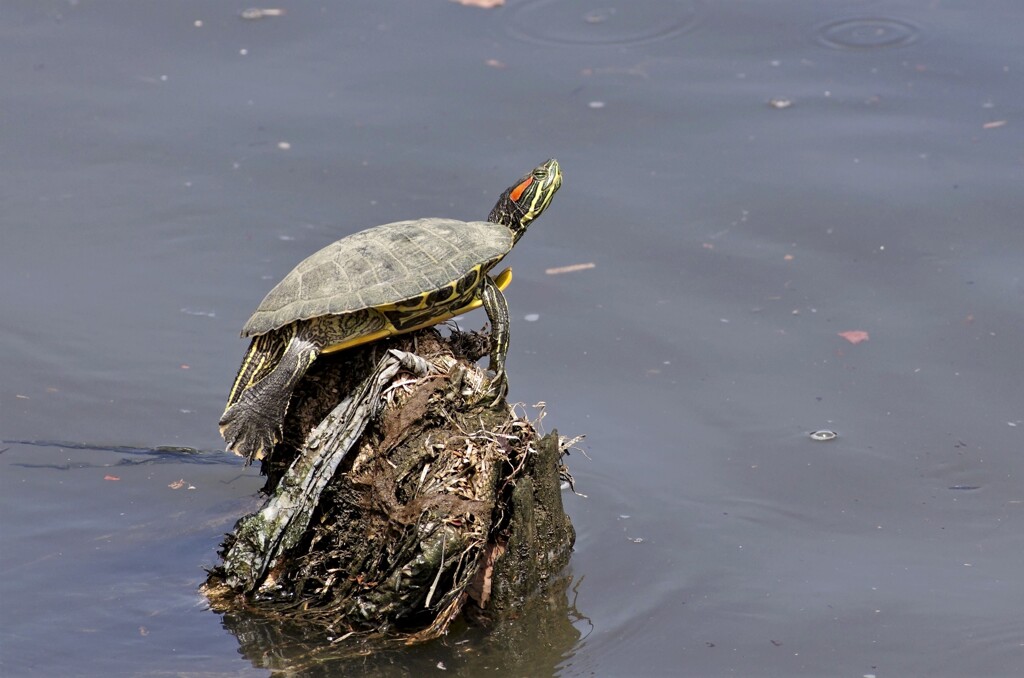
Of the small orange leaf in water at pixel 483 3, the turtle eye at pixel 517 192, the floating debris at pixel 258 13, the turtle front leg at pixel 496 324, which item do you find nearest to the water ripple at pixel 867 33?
the small orange leaf in water at pixel 483 3

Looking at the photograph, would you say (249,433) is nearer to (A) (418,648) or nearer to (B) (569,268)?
(A) (418,648)

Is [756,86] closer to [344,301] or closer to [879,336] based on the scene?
[879,336]

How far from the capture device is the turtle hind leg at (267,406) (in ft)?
16.9

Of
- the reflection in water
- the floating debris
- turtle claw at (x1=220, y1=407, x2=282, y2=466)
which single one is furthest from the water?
turtle claw at (x1=220, y1=407, x2=282, y2=466)

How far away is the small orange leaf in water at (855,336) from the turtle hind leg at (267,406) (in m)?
3.65

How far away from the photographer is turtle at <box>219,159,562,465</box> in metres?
5.19

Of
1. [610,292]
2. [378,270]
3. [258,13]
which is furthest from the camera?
[258,13]

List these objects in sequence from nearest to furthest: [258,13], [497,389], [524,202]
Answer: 1. [497,389]
2. [524,202]
3. [258,13]

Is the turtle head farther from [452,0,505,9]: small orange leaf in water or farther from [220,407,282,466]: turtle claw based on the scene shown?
[452,0,505,9]: small orange leaf in water

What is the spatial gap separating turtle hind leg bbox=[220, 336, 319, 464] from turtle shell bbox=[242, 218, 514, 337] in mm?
161

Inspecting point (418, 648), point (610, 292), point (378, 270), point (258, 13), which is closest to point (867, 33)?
point (610, 292)

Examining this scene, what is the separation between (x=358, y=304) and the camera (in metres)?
5.18


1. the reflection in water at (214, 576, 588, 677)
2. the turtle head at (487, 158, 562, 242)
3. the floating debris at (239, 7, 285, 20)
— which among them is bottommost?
the reflection in water at (214, 576, 588, 677)

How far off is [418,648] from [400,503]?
1.96 feet
